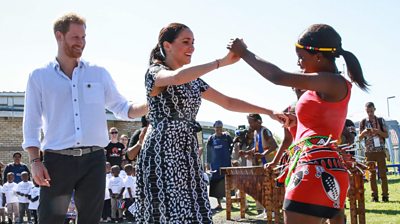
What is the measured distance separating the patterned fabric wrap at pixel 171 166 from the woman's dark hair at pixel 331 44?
35.7 inches

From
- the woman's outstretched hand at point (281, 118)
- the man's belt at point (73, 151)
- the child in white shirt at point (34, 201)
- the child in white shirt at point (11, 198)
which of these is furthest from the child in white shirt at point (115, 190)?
the woman's outstretched hand at point (281, 118)

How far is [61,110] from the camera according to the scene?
463 centimetres

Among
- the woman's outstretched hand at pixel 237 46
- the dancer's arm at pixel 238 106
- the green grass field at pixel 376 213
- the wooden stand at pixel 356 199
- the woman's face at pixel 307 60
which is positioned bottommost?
the green grass field at pixel 376 213

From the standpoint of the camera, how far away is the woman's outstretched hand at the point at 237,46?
3902 millimetres

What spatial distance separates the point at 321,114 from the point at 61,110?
6.57 ft

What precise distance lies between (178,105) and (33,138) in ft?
3.94

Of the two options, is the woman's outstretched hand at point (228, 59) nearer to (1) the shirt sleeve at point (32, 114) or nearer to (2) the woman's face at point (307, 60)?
(2) the woman's face at point (307, 60)

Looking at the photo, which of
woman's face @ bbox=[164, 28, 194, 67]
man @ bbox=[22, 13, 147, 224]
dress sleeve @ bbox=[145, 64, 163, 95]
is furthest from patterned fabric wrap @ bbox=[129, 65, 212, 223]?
man @ bbox=[22, 13, 147, 224]

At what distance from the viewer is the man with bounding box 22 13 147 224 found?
456 centimetres

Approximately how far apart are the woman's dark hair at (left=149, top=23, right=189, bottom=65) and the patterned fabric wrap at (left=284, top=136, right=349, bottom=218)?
1155 millimetres

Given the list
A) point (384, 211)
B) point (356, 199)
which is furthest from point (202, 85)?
point (384, 211)

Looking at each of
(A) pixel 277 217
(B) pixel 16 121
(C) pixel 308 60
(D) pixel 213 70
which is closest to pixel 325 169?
(C) pixel 308 60

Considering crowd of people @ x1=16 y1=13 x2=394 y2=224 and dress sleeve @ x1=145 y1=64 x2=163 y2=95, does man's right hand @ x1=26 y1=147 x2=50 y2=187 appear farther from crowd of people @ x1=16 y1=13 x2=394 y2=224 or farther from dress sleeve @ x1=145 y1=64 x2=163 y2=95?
dress sleeve @ x1=145 y1=64 x2=163 y2=95

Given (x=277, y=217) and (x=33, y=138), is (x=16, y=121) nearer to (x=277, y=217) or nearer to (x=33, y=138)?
(x=277, y=217)
